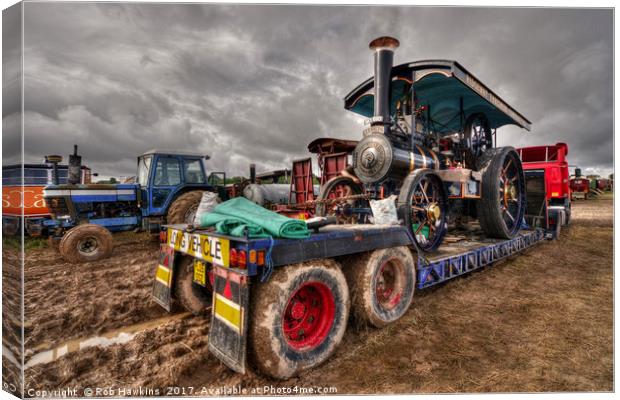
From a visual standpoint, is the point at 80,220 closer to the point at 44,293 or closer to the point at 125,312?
the point at 44,293

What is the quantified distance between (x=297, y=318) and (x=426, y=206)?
287 cm

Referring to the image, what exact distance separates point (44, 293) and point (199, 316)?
111 inches

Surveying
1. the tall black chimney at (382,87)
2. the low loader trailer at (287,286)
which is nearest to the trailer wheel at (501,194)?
the tall black chimney at (382,87)

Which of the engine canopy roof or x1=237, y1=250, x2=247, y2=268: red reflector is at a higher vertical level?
the engine canopy roof

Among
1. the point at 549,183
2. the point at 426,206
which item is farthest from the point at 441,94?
the point at 549,183

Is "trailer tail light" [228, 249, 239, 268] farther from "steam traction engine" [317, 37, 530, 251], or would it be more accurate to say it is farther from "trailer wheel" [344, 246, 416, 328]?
"steam traction engine" [317, 37, 530, 251]

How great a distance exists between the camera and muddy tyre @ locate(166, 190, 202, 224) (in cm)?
727

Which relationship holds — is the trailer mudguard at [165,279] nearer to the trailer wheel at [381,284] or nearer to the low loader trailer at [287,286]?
the low loader trailer at [287,286]

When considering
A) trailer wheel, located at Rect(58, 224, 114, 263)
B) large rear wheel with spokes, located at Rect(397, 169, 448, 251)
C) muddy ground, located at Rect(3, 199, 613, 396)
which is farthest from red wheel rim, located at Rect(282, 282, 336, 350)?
trailer wheel, located at Rect(58, 224, 114, 263)

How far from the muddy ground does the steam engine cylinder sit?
5.95ft

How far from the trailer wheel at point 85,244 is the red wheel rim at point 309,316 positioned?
558cm

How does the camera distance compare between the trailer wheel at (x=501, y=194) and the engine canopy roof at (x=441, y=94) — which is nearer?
the engine canopy roof at (x=441, y=94)

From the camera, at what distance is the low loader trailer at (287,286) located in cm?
217

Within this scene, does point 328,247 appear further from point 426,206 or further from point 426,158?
point 426,158
